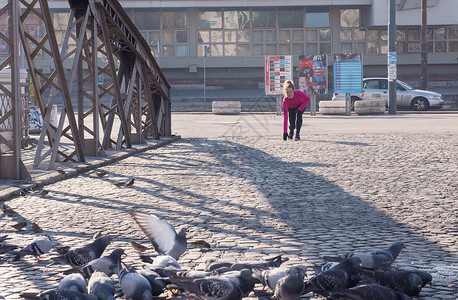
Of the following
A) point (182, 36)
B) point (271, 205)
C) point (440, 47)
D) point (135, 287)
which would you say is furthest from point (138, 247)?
point (440, 47)

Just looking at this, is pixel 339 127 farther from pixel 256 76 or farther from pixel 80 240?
pixel 256 76

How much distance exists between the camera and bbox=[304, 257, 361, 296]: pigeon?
11.2ft

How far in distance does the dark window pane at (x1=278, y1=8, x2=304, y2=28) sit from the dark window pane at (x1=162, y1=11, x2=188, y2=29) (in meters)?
6.69

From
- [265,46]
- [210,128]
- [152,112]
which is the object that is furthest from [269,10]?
[152,112]

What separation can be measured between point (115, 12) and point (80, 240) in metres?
8.68

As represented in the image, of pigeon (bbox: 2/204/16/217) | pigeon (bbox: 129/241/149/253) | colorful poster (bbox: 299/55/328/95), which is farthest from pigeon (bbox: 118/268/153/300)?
colorful poster (bbox: 299/55/328/95)

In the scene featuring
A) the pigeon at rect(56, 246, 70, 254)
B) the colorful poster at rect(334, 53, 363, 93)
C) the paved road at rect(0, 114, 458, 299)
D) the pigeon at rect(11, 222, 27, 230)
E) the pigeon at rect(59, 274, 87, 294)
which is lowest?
the paved road at rect(0, 114, 458, 299)

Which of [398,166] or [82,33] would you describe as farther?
[82,33]

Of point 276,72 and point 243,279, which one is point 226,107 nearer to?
point 276,72

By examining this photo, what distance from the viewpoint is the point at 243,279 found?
342 cm

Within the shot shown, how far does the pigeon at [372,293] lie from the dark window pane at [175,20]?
47.0m

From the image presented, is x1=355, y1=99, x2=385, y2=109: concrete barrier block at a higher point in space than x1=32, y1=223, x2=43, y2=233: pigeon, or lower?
higher

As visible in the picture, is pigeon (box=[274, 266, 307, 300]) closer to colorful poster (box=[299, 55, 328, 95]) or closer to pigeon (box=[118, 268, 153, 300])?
pigeon (box=[118, 268, 153, 300])

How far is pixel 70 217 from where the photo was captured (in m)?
6.46
